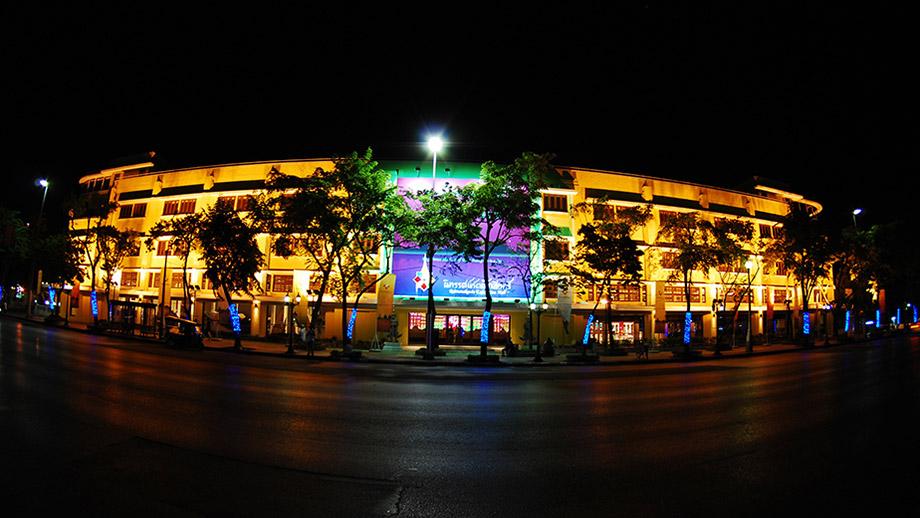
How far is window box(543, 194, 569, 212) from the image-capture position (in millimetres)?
39031

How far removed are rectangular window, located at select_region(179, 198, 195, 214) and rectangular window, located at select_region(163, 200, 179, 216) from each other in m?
0.59

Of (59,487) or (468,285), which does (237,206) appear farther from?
(59,487)

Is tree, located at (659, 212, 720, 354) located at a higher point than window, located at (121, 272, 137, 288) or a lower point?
higher

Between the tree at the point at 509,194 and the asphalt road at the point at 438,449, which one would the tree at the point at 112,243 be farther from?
the tree at the point at 509,194

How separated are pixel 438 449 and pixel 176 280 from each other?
151ft

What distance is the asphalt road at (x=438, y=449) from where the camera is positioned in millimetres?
5379

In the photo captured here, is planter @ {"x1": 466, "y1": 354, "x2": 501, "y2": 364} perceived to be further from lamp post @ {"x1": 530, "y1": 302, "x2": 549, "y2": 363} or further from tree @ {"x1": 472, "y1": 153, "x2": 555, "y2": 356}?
lamp post @ {"x1": 530, "y1": 302, "x2": 549, "y2": 363}

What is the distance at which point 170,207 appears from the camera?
45969 mm

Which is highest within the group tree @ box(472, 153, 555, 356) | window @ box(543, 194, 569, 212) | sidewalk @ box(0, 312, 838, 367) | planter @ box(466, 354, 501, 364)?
window @ box(543, 194, 569, 212)

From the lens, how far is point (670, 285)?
4269 centimetres

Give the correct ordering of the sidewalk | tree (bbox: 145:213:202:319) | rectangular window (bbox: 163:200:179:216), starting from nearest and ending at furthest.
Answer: the sidewalk, tree (bbox: 145:213:202:319), rectangular window (bbox: 163:200:179:216)

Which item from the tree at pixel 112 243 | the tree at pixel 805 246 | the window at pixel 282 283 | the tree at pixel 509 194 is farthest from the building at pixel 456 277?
the tree at pixel 509 194

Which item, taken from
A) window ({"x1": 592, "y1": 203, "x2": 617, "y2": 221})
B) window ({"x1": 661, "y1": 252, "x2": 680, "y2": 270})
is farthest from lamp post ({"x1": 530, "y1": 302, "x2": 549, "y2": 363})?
window ({"x1": 661, "y1": 252, "x2": 680, "y2": 270})

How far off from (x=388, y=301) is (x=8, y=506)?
98.3 feet
